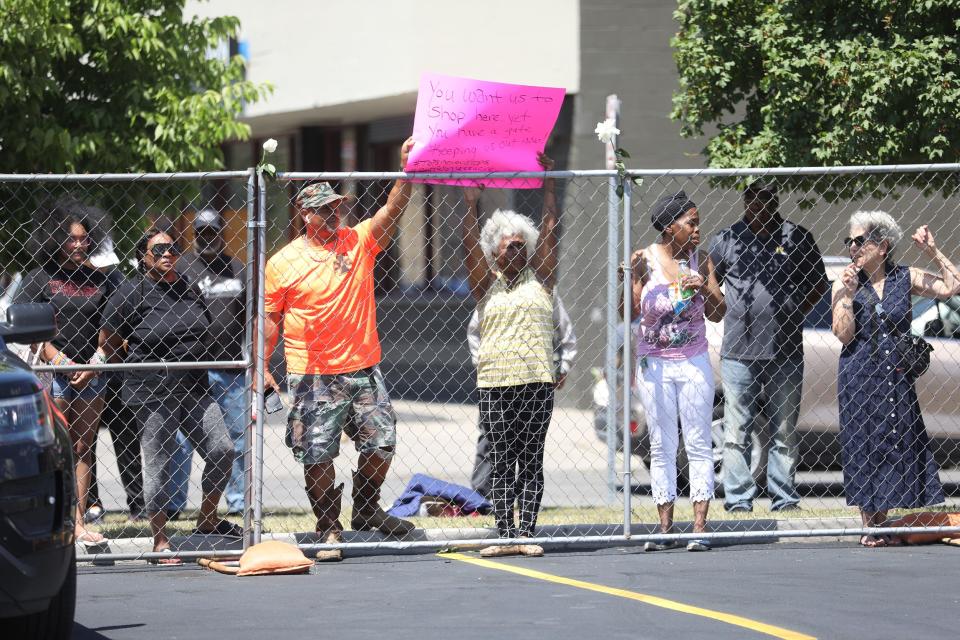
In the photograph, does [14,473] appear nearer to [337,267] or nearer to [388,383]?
[337,267]

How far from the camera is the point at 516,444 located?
8594 millimetres

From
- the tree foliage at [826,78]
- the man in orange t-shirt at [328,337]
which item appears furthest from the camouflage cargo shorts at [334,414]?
the tree foliage at [826,78]

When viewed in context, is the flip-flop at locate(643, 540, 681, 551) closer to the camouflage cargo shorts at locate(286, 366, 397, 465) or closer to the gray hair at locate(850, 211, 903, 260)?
the camouflage cargo shorts at locate(286, 366, 397, 465)

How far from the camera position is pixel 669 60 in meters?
18.0

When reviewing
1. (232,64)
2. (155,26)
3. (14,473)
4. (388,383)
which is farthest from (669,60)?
(14,473)

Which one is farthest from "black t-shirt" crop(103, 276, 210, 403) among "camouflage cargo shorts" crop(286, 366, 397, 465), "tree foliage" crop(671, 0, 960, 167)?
"tree foliage" crop(671, 0, 960, 167)

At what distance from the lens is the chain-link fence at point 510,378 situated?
838 cm

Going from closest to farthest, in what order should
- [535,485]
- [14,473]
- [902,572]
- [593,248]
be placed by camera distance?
1. [14,473]
2. [902,572]
3. [535,485]
4. [593,248]

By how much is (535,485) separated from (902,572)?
205 centimetres

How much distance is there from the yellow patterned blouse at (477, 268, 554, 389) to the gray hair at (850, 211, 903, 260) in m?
1.90

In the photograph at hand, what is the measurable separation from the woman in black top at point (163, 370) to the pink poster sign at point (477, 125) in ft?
5.11

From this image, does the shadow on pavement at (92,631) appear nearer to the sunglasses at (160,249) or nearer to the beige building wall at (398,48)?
the sunglasses at (160,249)

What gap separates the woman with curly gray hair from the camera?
8523mm

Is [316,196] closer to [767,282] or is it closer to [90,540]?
[90,540]
